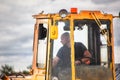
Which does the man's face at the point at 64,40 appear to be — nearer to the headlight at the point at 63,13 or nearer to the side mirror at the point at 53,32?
the side mirror at the point at 53,32

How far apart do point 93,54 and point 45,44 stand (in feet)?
3.18

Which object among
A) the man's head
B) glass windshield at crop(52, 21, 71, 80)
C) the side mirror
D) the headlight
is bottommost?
glass windshield at crop(52, 21, 71, 80)

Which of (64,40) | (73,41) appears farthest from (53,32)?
(73,41)

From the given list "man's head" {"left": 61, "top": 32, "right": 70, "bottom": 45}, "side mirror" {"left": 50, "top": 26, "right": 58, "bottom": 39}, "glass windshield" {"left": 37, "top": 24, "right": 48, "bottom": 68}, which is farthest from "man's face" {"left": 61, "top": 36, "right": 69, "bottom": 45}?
"glass windshield" {"left": 37, "top": 24, "right": 48, "bottom": 68}

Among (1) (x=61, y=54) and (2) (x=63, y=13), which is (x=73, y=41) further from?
(2) (x=63, y=13)

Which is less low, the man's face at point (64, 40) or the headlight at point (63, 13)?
the headlight at point (63, 13)

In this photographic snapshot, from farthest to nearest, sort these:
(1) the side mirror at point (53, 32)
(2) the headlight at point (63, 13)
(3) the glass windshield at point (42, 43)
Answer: (3) the glass windshield at point (42, 43) < (2) the headlight at point (63, 13) < (1) the side mirror at point (53, 32)

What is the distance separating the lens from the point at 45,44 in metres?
5.77

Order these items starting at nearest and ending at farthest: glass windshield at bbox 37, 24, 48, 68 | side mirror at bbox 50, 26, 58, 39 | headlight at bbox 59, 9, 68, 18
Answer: side mirror at bbox 50, 26, 58, 39, headlight at bbox 59, 9, 68, 18, glass windshield at bbox 37, 24, 48, 68

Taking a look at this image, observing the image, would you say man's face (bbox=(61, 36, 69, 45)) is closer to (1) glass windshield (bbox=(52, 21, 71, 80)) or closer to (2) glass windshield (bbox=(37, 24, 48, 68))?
(1) glass windshield (bbox=(52, 21, 71, 80))

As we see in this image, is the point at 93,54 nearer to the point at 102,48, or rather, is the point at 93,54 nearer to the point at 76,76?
the point at 102,48

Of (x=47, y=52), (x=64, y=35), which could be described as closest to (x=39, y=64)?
(x=47, y=52)

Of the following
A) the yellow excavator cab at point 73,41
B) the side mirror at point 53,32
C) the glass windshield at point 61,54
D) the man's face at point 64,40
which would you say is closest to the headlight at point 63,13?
the yellow excavator cab at point 73,41

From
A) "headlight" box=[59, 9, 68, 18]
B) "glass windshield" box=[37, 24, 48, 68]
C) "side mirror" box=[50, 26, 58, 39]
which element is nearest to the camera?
"side mirror" box=[50, 26, 58, 39]
